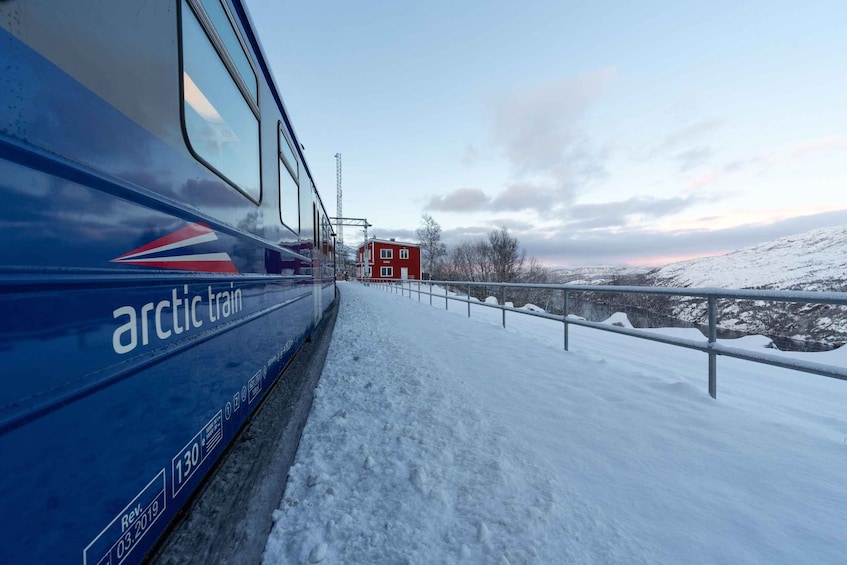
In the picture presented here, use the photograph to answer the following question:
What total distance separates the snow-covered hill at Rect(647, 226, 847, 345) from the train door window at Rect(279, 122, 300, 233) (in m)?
4.50

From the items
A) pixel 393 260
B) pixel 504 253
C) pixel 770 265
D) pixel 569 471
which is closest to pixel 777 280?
pixel 770 265

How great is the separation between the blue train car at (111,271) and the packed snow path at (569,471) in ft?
2.25

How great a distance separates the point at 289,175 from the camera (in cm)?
454

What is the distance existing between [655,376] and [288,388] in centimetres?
392

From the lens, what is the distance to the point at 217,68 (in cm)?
228

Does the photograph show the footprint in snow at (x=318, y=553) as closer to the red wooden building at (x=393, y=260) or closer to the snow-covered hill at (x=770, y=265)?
the snow-covered hill at (x=770, y=265)

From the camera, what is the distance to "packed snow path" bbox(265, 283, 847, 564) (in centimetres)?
154

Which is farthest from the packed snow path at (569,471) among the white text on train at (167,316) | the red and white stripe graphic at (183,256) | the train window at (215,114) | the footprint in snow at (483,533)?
the train window at (215,114)

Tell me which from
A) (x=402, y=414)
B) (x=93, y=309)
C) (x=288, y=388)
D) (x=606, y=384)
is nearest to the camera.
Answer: (x=93, y=309)

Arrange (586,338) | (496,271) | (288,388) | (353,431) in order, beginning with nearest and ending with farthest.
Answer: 1. (353,431)
2. (288,388)
3. (586,338)
4. (496,271)

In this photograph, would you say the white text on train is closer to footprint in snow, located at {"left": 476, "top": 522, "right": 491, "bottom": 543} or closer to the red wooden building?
footprint in snow, located at {"left": 476, "top": 522, "right": 491, "bottom": 543}

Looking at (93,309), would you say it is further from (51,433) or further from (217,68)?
(217,68)

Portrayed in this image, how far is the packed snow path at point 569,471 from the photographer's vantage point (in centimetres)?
154

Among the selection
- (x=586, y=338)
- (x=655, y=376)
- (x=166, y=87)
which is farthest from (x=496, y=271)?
(x=166, y=87)
